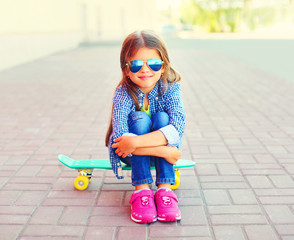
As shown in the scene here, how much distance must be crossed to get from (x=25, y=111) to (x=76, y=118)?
87 cm

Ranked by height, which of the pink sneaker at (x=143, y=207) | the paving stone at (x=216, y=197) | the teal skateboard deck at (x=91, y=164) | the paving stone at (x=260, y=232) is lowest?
the paving stone at (x=216, y=197)

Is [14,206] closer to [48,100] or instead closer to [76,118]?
[76,118]

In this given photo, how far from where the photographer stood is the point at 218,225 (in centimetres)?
216

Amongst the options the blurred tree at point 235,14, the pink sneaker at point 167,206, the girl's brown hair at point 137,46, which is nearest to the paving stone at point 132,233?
the pink sneaker at point 167,206

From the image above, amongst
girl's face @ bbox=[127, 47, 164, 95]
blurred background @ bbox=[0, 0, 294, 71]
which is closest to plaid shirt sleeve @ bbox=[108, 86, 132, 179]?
girl's face @ bbox=[127, 47, 164, 95]

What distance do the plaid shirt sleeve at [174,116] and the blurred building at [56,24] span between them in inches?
322

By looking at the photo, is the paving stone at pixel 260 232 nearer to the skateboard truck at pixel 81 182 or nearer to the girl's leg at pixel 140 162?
the girl's leg at pixel 140 162

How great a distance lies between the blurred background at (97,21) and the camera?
10719mm

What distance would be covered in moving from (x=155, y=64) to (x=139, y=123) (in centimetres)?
39

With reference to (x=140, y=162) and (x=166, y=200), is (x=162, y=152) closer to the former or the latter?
(x=140, y=162)

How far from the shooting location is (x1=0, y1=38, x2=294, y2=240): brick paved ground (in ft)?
7.04

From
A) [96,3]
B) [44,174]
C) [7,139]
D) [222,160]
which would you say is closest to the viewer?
[44,174]

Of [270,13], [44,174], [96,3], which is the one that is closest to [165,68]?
[44,174]

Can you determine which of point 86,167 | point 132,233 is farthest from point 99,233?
point 86,167
